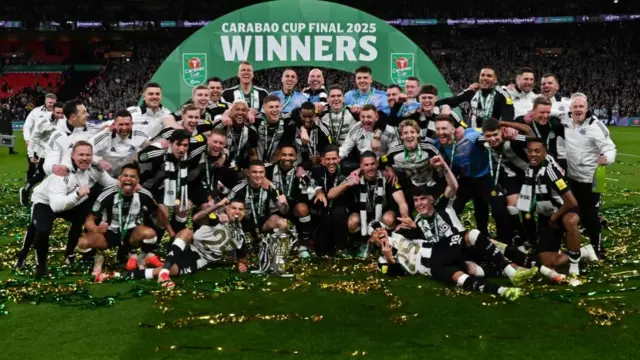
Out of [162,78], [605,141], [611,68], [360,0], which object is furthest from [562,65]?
[605,141]

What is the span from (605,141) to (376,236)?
260 centimetres

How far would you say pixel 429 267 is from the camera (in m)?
5.94

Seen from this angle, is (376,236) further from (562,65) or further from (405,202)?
(562,65)

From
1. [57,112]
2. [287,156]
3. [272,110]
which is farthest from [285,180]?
[57,112]

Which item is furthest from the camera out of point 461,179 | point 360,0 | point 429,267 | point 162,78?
point 360,0

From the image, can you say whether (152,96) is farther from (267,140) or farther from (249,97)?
(249,97)

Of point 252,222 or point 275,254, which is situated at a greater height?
point 252,222

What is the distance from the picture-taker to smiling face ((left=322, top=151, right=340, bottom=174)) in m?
7.24

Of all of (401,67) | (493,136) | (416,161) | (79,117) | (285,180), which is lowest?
(285,180)

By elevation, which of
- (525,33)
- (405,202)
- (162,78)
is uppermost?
(525,33)

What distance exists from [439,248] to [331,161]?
1.89 metres

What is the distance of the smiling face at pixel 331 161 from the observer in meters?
7.24

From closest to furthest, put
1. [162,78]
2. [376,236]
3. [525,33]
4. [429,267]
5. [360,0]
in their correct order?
[429,267] < [376,236] < [162,78] < [360,0] < [525,33]

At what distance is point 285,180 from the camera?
288 inches
